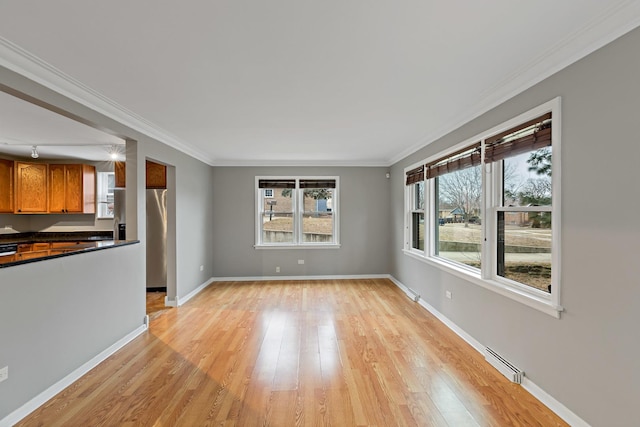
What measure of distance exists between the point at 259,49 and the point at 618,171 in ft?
7.42

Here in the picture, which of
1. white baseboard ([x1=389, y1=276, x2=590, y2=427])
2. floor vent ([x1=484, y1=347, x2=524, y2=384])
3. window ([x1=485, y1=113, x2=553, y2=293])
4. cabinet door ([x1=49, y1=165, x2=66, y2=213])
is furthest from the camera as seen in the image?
cabinet door ([x1=49, y1=165, x2=66, y2=213])

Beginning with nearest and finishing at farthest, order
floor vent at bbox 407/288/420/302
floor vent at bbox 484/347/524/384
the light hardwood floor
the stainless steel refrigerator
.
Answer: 1. the light hardwood floor
2. floor vent at bbox 484/347/524/384
3. floor vent at bbox 407/288/420/302
4. the stainless steel refrigerator

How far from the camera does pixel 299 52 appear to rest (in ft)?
7.02

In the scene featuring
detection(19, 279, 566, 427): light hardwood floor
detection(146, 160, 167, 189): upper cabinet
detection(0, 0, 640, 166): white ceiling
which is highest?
detection(0, 0, 640, 166): white ceiling

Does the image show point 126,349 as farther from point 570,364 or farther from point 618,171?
point 618,171

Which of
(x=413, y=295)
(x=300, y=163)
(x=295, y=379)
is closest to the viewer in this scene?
(x=295, y=379)

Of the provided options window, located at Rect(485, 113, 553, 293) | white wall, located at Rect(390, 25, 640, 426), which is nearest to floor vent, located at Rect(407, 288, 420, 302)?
window, located at Rect(485, 113, 553, 293)

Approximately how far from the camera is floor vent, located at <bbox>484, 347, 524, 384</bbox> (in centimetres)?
257

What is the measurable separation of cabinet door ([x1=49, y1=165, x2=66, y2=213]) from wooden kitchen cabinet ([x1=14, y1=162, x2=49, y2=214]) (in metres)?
0.06

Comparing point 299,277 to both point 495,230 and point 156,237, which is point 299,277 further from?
point 495,230

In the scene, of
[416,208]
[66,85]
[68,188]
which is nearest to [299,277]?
[416,208]

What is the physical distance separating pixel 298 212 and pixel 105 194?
13.1ft

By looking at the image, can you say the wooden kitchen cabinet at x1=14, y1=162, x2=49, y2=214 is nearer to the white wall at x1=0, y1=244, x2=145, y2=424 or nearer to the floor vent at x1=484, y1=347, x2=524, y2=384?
the white wall at x1=0, y1=244, x2=145, y2=424

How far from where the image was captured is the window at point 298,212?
260 inches
